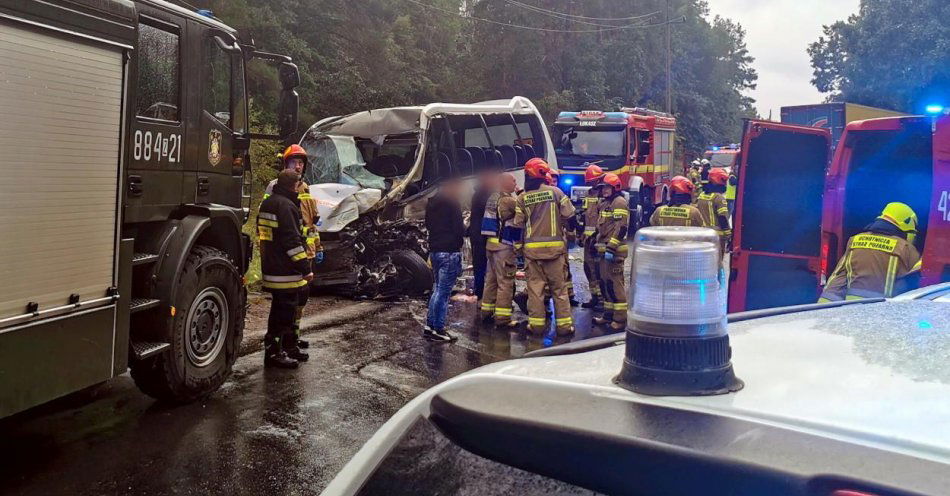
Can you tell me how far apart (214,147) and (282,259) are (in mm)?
1116

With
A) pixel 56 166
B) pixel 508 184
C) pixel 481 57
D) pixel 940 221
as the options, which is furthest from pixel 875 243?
pixel 481 57

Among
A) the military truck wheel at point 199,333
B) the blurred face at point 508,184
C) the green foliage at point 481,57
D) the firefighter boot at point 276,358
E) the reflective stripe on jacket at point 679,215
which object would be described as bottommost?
the firefighter boot at point 276,358

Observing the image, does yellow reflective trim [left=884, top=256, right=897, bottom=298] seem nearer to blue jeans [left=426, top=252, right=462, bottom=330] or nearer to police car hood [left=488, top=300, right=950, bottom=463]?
police car hood [left=488, top=300, right=950, bottom=463]

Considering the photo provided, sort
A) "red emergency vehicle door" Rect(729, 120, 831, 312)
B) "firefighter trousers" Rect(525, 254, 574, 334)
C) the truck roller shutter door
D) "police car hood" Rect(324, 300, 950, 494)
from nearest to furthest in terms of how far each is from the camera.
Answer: "police car hood" Rect(324, 300, 950, 494)
the truck roller shutter door
"red emergency vehicle door" Rect(729, 120, 831, 312)
"firefighter trousers" Rect(525, 254, 574, 334)

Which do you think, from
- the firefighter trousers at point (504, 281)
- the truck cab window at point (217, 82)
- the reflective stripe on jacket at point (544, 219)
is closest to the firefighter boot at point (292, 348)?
the truck cab window at point (217, 82)

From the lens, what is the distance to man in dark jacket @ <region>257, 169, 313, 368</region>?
19.8 ft

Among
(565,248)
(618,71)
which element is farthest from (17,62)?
(618,71)

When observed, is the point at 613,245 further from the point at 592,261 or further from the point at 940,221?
the point at 940,221

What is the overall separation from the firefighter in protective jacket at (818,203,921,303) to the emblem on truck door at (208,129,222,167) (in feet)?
14.7

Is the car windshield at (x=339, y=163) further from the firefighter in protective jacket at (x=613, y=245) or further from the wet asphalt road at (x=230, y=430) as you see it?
the wet asphalt road at (x=230, y=430)

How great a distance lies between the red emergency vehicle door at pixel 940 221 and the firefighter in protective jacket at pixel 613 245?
12.0ft

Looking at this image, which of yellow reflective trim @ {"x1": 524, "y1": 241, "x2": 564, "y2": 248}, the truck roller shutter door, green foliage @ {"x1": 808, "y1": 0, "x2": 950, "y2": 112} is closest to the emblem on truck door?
the truck roller shutter door

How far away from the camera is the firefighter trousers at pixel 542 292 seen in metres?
7.84

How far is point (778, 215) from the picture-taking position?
6688 millimetres
